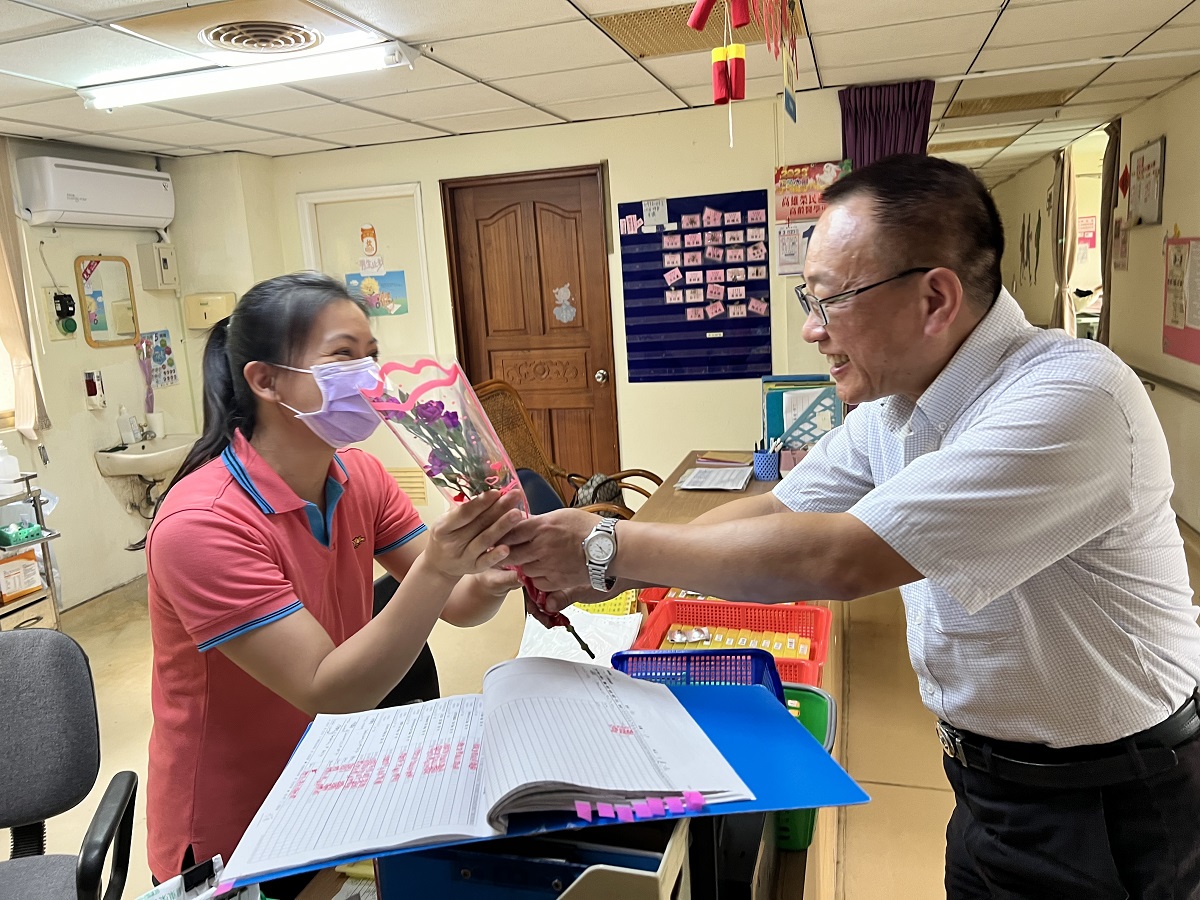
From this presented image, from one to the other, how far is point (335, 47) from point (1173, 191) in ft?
15.5

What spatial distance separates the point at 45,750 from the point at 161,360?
4281mm

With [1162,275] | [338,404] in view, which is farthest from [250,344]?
[1162,275]

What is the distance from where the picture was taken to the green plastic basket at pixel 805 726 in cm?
113

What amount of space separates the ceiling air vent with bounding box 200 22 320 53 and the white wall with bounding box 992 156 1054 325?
7.36 metres

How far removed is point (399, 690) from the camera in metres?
1.73

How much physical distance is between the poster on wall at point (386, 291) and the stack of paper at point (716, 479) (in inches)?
107

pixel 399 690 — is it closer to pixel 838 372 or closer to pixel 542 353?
pixel 838 372

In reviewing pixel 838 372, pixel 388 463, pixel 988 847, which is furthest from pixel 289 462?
pixel 388 463

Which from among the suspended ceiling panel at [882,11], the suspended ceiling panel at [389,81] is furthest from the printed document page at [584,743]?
the suspended ceiling panel at [389,81]

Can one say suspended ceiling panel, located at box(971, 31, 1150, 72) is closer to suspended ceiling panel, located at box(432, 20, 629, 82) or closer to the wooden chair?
suspended ceiling panel, located at box(432, 20, 629, 82)

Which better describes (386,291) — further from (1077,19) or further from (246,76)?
(1077,19)

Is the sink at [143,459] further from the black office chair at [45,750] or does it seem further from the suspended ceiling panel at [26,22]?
the black office chair at [45,750]

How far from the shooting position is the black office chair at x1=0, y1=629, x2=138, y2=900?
1.69m

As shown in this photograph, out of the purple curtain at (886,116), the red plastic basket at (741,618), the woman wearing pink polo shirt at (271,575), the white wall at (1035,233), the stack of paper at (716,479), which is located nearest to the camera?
the woman wearing pink polo shirt at (271,575)
